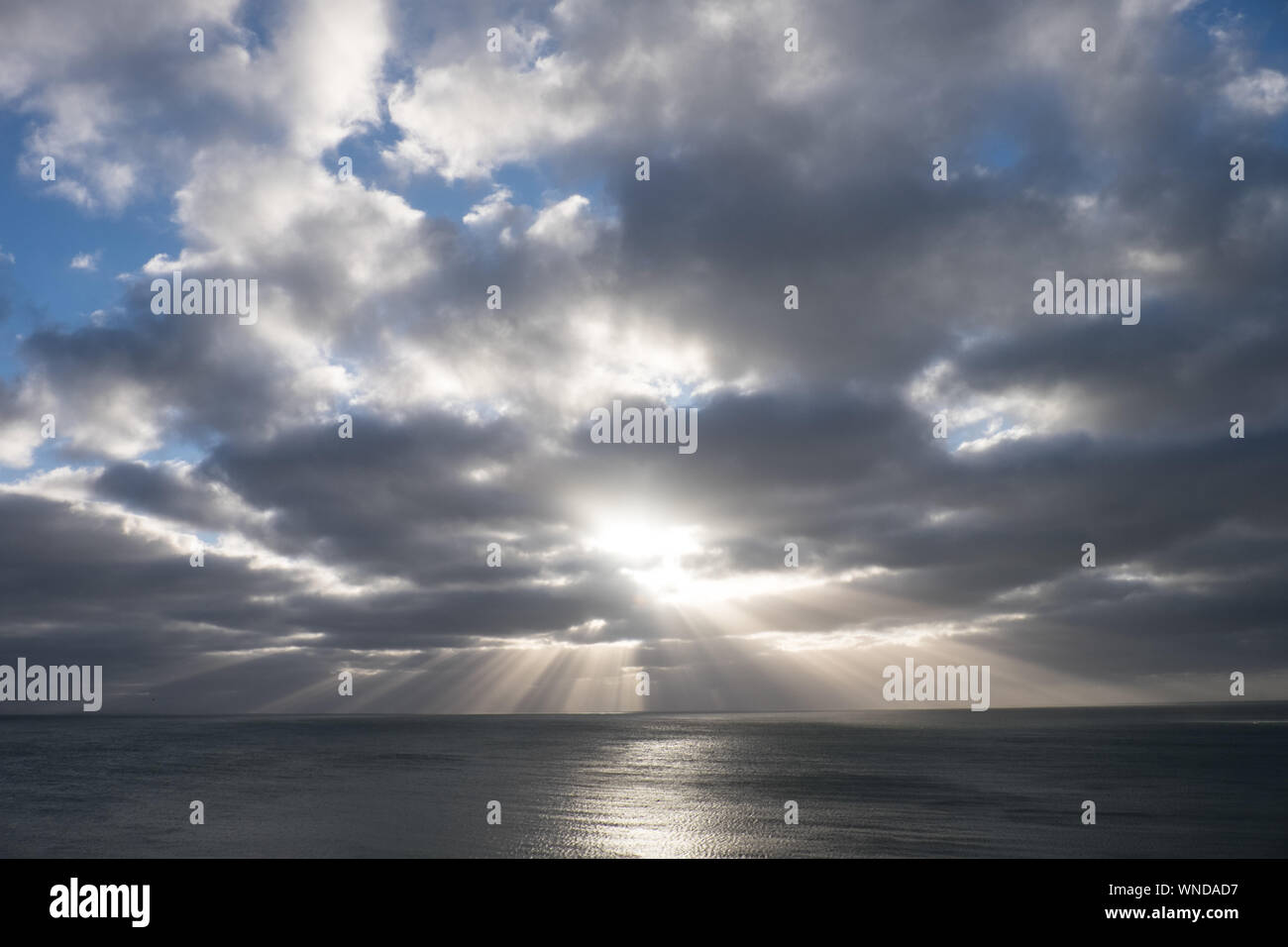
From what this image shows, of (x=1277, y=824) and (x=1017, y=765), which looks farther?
(x=1017, y=765)

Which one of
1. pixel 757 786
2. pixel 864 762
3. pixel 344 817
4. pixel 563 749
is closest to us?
pixel 344 817

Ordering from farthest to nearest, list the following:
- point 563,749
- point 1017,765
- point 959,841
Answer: point 563,749 → point 1017,765 → point 959,841

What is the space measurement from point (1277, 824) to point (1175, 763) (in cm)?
4799

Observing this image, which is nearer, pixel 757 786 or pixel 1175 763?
pixel 757 786

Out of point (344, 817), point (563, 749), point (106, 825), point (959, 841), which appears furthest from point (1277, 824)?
point (563, 749)

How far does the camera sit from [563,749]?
4811 inches

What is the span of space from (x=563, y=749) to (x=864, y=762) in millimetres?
49096
